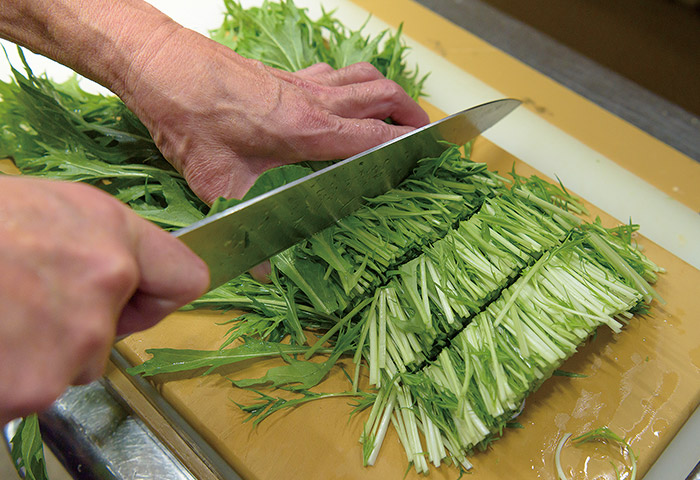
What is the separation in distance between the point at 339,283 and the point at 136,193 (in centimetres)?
64

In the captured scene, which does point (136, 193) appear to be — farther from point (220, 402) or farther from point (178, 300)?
point (178, 300)

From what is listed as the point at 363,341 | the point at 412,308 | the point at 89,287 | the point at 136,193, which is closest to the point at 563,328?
the point at 412,308

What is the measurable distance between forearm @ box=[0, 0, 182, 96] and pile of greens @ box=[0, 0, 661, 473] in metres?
0.19

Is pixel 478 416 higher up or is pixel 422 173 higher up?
pixel 422 173

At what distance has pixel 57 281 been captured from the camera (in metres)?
0.61

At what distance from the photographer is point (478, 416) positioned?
1103 mm

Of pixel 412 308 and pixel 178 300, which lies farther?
pixel 412 308

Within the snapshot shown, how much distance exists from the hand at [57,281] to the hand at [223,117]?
0.62 m

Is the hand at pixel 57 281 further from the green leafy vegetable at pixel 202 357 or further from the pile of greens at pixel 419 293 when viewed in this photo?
the green leafy vegetable at pixel 202 357

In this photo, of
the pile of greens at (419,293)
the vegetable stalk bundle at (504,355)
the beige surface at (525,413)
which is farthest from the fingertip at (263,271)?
the vegetable stalk bundle at (504,355)

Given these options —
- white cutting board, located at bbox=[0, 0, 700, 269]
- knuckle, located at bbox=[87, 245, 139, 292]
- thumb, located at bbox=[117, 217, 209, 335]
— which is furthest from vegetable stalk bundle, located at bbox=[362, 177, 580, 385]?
knuckle, located at bbox=[87, 245, 139, 292]

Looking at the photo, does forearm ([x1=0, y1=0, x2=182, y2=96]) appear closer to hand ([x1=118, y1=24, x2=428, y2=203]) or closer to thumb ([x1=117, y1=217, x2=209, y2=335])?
hand ([x1=118, y1=24, x2=428, y2=203])

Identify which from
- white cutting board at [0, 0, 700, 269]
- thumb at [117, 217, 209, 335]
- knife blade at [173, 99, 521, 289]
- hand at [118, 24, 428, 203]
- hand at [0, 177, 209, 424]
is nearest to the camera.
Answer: hand at [0, 177, 209, 424]

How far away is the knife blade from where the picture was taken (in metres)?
1.01
